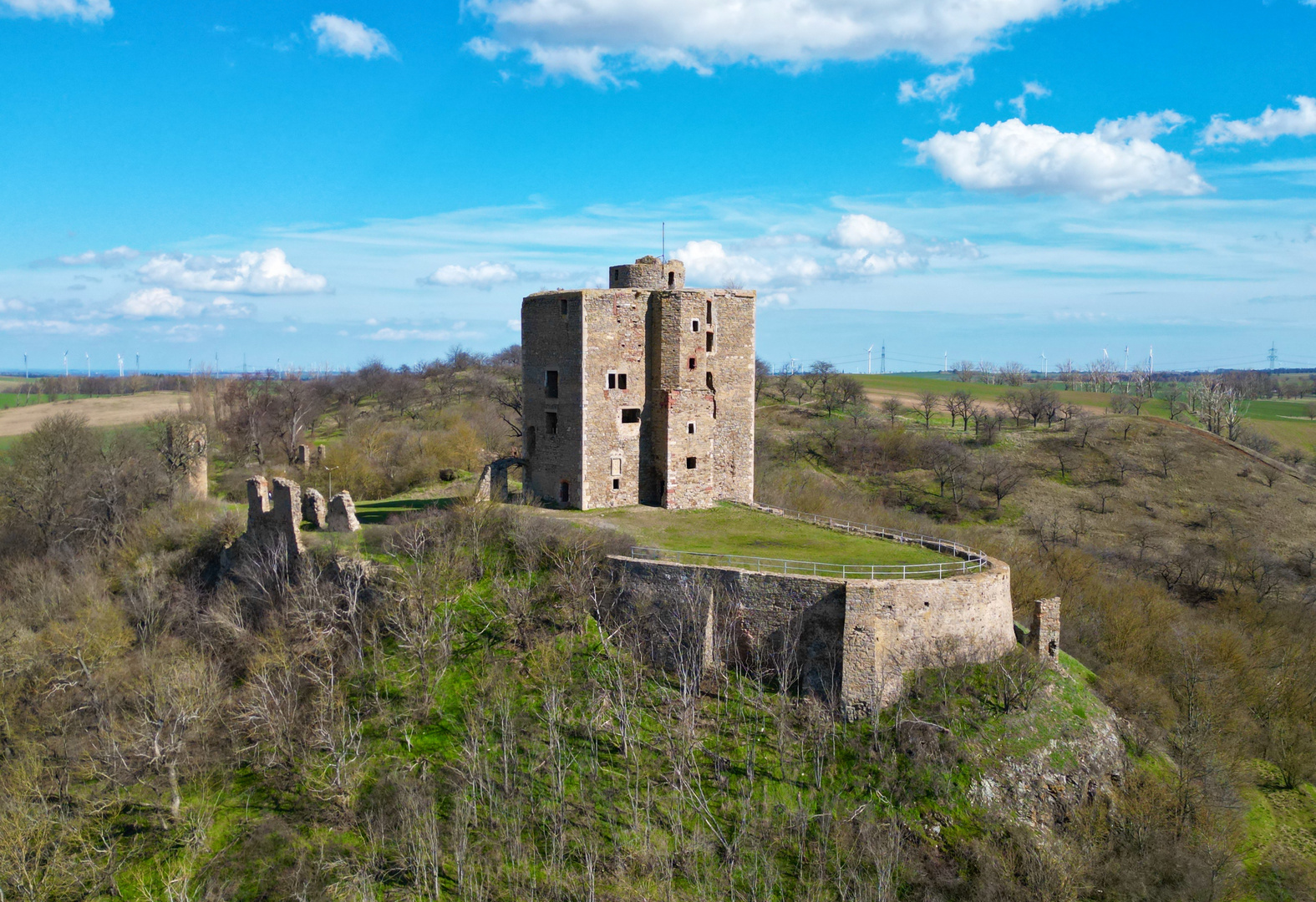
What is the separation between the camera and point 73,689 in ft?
97.2

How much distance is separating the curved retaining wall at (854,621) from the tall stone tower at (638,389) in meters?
9.38

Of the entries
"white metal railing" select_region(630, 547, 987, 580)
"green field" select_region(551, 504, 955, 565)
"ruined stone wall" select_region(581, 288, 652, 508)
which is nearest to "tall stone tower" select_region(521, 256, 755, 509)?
"ruined stone wall" select_region(581, 288, 652, 508)

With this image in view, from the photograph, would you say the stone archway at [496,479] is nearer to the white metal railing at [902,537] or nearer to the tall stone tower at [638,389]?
the tall stone tower at [638,389]

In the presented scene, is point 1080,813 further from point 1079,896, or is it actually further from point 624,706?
point 624,706

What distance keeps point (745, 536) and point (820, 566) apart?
5465mm

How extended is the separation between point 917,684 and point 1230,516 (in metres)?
48.6

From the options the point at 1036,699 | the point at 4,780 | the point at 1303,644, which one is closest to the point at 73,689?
the point at 4,780

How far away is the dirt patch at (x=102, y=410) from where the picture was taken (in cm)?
8381

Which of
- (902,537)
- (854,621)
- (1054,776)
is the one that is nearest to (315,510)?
(854,621)

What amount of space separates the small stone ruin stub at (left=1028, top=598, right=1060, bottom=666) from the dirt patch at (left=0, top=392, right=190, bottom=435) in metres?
68.5

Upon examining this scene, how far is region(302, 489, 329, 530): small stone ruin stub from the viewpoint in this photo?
37.4 metres

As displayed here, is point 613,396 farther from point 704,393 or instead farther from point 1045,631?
point 1045,631

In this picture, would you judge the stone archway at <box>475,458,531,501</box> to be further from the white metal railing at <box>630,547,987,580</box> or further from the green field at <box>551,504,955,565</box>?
the white metal railing at <box>630,547,987,580</box>

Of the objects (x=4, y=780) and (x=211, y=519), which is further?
(x=211, y=519)
